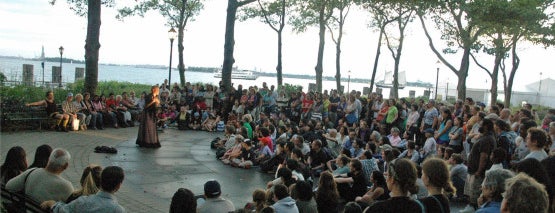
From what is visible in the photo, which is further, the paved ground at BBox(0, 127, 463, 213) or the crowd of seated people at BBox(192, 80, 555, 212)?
the paved ground at BBox(0, 127, 463, 213)

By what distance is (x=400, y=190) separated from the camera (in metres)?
3.47

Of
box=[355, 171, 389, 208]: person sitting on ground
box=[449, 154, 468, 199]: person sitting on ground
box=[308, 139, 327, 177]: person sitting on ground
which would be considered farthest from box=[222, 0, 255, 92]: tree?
box=[355, 171, 389, 208]: person sitting on ground

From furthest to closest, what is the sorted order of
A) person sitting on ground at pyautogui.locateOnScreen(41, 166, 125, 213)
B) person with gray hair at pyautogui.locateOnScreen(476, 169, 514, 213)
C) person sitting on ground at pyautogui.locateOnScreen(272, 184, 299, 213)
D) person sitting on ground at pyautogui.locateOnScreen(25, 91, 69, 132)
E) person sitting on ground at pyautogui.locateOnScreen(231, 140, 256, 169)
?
1. person sitting on ground at pyautogui.locateOnScreen(25, 91, 69, 132)
2. person sitting on ground at pyautogui.locateOnScreen(231, 140, 256, 169)
3. person sitting on ground at pyautogui.locateOnScreen(272, 184, 299, 213)
4. person sitting on ground at pyautogui.locateOnScreen(41, 166, 125, 213)
5. person with gray hair at pyautogui.locateOnScreen(476, 169, 514, 213)

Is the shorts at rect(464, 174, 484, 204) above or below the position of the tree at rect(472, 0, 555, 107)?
below

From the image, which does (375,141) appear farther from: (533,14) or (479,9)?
(533,14)

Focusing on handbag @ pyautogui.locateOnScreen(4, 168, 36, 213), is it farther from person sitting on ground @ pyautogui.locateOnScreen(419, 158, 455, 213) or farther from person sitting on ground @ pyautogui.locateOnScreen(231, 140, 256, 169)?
person sitting on ground @ pyautogui.locateOnScreen(231, 140, 256, 169)

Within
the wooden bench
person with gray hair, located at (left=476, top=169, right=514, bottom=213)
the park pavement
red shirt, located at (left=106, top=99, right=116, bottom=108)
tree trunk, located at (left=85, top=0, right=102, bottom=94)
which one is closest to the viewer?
person with gray hair, located at (left=476, top=169, right=514, bottom=213)

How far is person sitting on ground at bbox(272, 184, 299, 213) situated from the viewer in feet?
17.8

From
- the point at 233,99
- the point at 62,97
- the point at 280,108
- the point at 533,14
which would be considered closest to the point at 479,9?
the point at 533,14

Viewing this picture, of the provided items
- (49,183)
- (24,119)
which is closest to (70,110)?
(24,119)

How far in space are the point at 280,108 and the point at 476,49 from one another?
1107cm

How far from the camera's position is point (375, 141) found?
11.2 metres

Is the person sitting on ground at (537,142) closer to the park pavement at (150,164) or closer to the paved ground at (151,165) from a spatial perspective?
the paved ground at (151,165)

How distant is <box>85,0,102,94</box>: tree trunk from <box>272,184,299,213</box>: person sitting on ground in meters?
13.8
